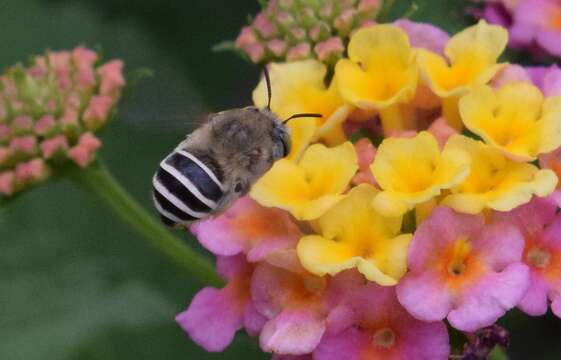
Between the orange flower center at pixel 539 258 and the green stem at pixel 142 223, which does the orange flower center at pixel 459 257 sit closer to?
the orange flower center at pixel 539 258

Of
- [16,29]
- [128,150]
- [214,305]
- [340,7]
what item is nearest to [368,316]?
[214,305]

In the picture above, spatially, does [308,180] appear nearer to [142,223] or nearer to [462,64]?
[462,64]

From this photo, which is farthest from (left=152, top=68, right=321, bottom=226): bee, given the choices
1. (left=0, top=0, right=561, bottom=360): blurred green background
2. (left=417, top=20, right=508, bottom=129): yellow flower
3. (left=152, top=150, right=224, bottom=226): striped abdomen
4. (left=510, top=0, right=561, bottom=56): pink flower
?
(left=510, top=0, right=561, bottom=56): pink flower

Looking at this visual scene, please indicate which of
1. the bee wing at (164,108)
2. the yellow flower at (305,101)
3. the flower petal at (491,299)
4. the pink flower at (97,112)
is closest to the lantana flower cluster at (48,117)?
the pink flower at (97,112)


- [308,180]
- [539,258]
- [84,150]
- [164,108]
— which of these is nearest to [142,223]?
[84,150]

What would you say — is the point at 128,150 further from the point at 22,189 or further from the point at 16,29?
the point at 22,189

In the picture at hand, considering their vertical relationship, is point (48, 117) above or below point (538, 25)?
above
